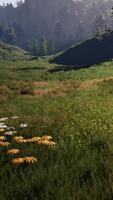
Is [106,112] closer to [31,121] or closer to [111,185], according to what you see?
[31,121]

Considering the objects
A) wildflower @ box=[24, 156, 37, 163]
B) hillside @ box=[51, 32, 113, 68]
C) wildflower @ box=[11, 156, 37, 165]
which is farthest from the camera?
hillside @ box=[51, 32, 113, 68]

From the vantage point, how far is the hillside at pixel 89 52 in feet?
479

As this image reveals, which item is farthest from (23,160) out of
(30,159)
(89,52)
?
(89,52)

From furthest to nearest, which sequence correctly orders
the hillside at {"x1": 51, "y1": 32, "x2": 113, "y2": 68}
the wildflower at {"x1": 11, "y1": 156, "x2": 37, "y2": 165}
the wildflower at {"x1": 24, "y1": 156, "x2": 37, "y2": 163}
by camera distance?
the hillside at {"x1": 51, "y1": 32, "x2": 113, "y2": 68}
the wildflower at {"x1": 24, "y1": 156, "x2": 37, "y2": 163}
the wildflower at {"x1": 11, "y1": 156, "x2": 37, "y2": 165}

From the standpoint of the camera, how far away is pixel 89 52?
157 m

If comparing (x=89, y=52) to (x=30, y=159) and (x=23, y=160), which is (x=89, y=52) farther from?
(x=30, y=159)

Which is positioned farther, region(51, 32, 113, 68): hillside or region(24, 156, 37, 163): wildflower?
region(51, 32, 113, 68): hillside

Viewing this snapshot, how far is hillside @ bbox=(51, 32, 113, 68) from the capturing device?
145875mm

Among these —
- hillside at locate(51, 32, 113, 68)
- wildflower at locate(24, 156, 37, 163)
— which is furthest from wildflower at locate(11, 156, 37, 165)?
hillside at locate(51, 32, 113, 68)

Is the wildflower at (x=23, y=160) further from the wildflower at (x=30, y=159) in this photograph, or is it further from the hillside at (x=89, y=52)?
the hillside at (x=89, y=52)

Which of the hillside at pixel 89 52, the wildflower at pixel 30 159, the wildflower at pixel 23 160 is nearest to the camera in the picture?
the wildflower at pixel 23 160

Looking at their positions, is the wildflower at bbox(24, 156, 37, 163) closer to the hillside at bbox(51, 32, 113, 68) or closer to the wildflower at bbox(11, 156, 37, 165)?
the wildflower at bbox(11, 156, 37, 165)

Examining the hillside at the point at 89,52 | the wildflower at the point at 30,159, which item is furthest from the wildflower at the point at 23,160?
the hillside at the point at 89,52

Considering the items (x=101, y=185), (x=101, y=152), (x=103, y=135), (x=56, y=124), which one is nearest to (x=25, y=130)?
(x=56, y=124)
